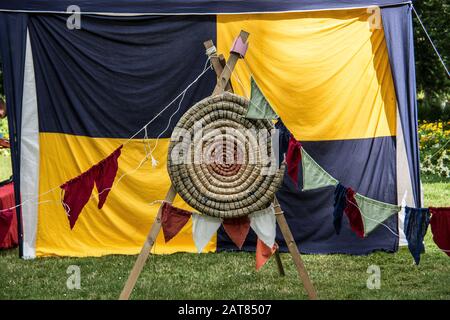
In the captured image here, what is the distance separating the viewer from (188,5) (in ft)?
19.9

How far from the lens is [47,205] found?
612 centimetres

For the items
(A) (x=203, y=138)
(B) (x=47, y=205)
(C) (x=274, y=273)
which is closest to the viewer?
(A) (x=203, y=138)

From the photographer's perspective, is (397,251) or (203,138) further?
(397,251)

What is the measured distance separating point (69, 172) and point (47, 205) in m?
0.30

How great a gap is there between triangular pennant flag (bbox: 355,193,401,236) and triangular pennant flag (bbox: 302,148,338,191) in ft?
0.64

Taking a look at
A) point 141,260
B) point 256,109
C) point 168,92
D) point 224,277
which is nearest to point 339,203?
point 256,109

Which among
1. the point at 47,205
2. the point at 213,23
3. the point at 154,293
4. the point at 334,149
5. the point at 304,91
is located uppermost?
the point at 213,23

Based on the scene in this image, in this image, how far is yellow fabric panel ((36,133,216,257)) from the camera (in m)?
6.13

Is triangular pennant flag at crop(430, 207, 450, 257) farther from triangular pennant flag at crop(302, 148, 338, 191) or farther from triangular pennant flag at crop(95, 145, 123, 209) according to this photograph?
triangular pennant flag at crop(95, 145, 123, 209)

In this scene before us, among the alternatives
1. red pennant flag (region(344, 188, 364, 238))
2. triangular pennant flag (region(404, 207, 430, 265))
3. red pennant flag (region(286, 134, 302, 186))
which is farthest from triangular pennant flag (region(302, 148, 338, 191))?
triangular pennant flag (region(404, 207, 430, 265))

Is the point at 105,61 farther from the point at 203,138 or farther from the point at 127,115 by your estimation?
the point at 203,138

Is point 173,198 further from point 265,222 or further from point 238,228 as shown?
point 265,222

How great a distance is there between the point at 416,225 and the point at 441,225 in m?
0.14

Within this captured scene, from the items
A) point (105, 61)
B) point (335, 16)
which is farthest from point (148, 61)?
point (335, 16)
